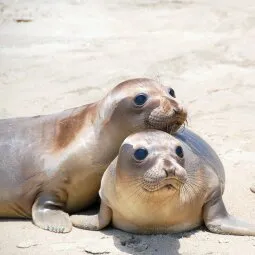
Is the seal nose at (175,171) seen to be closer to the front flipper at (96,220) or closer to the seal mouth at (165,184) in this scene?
the seal mouth at (165,184)

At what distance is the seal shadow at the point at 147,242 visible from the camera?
433 centimetres

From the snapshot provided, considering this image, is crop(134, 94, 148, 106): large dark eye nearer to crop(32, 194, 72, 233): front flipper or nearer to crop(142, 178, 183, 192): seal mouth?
crop(142, 178, 183, 192): seal mouth

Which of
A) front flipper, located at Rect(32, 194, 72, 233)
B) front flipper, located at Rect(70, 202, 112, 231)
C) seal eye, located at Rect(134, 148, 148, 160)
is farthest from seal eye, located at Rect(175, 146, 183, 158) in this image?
front flipper, located at Rect(32, 194, 72, 233)

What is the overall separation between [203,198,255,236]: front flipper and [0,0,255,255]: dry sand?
61 mm

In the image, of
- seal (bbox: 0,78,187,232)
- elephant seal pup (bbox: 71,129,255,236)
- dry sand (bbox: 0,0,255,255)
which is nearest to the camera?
elephant seal pup (bbox: 71,129,255,236)

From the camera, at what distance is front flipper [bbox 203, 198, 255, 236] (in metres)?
4.52

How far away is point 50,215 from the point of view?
4812 mm

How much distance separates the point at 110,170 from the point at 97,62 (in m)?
4.12

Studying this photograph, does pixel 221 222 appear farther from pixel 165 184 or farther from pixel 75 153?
pixel 75 153

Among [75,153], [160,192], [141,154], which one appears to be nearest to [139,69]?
[75,153]

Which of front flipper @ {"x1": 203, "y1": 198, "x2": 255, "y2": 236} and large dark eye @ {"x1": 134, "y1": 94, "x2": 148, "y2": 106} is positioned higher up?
large dark eye @ {"x1": 134, "y1": 94, "x2": 148, "y2": 106}

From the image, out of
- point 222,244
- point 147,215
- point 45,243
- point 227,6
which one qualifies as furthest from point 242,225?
point 227,6

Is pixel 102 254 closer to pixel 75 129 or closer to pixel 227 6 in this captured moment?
pixel 75 129

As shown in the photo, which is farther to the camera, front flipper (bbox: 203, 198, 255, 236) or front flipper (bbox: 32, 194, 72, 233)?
front flipper (bbox: 32, 194, 72, 233)
